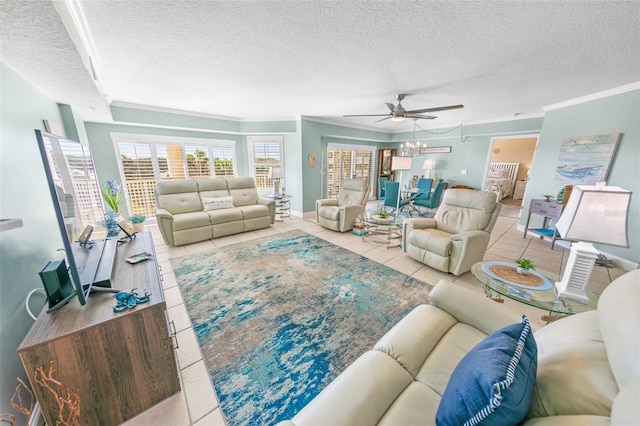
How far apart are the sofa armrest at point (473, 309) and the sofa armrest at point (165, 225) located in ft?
12.3

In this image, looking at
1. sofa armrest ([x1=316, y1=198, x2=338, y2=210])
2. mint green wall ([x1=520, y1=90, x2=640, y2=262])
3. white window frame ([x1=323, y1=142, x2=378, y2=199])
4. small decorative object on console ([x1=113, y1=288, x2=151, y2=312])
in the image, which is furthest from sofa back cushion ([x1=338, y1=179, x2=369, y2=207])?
small decorative object on console ([x1=113, y1=288, x2=151, y2=312])

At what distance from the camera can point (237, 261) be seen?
10.0 ft

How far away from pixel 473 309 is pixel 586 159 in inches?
160

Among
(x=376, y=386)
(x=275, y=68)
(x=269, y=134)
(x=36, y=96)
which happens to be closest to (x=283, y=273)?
(x=376, y=386)

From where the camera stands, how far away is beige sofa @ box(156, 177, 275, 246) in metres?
3.54

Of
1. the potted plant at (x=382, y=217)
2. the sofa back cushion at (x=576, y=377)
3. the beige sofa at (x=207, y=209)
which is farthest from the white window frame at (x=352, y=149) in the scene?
the sofa back cushion at (x=576, y=377)

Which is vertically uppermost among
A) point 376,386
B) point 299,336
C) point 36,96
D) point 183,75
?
point 183,75

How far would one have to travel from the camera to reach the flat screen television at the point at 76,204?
41.9 inches

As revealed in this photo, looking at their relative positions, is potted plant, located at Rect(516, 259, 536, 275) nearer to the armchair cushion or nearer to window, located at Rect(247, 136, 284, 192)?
the armchair cushion

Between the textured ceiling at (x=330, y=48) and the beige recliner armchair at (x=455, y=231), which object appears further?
the beige recliner armchair at (x=455, y=231)

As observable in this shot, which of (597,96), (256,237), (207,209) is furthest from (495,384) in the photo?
(597,96)

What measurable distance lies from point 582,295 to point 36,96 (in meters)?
4.64

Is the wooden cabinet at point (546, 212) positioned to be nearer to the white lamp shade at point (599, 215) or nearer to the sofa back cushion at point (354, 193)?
the sofa back cushion at point (354, 193)

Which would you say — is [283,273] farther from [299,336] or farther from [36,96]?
[36,96]
